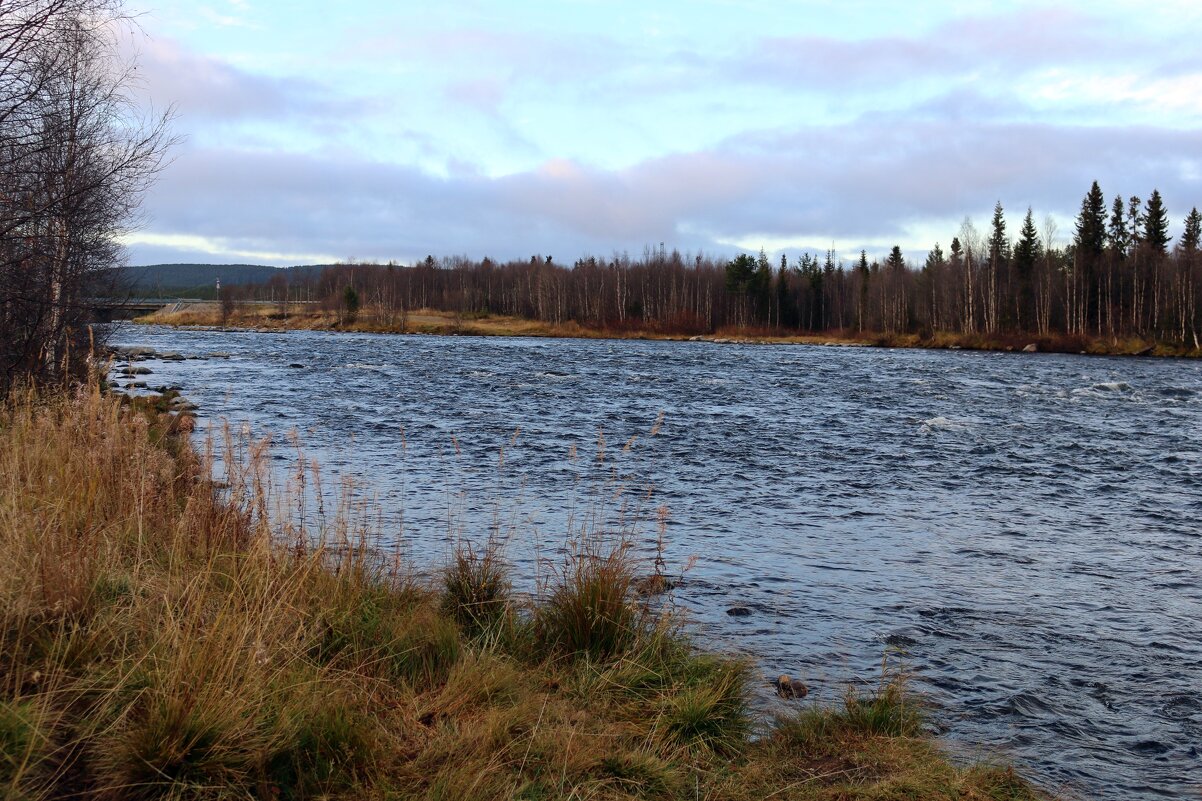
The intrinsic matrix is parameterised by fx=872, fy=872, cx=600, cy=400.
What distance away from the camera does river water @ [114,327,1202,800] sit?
20.5ft

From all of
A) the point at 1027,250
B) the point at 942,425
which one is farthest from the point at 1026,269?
the point at 942,425

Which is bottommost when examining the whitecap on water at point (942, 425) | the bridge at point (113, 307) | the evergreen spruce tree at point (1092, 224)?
the whitecap on water at point (942, 425)

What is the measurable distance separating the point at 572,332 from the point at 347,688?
91.3 metres

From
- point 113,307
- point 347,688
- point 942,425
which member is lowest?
point 942,425

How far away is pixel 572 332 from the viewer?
9538 cm

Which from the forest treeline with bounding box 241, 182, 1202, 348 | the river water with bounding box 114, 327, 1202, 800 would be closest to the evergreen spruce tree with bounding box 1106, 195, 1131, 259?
the forest treeline with bounding box 241, 182, 1202, 348

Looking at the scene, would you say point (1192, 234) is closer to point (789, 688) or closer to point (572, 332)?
point (572, 332)

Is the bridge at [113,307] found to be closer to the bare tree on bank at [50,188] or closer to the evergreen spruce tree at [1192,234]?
the bare tree on bank at [50,188]

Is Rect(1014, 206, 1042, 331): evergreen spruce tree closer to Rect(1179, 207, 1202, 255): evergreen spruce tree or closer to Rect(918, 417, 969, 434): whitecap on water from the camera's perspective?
Rect(1179, 207, 1202, 255): evergreen spruce tree

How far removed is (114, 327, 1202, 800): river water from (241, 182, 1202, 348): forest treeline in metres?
43.8

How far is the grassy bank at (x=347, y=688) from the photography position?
3.55 m

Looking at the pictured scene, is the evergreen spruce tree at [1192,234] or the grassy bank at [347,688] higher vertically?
the evergreen spruce tree at [1192,234]

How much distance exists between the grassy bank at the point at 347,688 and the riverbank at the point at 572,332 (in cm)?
6569

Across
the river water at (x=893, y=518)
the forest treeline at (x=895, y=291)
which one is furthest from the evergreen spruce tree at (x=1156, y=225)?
the river water at (x=893, y=518)
